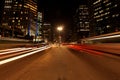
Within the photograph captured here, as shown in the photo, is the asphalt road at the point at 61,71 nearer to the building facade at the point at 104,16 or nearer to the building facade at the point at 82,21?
the building facade at the point at 104,16

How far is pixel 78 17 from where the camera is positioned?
199 metres

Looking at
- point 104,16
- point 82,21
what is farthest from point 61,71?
point 82,21

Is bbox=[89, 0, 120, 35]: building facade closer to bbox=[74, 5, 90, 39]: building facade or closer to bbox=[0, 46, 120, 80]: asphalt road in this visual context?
bbox=[74, 5, 90, 39]: building facade

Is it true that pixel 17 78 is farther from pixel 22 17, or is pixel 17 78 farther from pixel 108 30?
pixel 22 17

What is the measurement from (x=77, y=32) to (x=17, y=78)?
190101mm

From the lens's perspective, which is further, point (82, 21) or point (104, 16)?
point (82, 21)

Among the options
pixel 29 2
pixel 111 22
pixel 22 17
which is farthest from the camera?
pixel 29 2

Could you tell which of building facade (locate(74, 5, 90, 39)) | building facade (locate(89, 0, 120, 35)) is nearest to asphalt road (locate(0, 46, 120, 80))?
building facade (locate(89, 0, 120, 35))

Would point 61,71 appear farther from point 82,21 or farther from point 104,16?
point 82,21

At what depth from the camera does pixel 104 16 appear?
137 meters

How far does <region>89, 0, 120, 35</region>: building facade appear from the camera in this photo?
118m

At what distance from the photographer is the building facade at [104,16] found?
386 ft

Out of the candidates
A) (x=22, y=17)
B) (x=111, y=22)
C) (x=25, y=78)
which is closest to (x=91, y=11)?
(x=111, y=22)

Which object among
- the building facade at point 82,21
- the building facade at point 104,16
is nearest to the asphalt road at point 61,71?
the building facade at point 104,16
